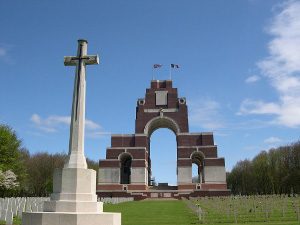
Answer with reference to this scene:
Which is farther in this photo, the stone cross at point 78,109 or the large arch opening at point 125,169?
the large arch opening at point 125,169

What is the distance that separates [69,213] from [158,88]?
1931 inches

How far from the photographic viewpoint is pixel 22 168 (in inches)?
1656

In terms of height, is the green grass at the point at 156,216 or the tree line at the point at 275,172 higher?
the tree line at the point at 275,172

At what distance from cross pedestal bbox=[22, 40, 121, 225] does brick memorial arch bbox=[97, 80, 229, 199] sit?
3946 centimetres

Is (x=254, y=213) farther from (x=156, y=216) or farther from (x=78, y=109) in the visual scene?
(x=78, y=109)

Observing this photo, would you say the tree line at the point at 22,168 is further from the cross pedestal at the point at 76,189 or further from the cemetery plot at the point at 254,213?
the cross pedestal at the point at 76,189

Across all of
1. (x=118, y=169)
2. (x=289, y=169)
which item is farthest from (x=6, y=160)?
(x=289, y=169)

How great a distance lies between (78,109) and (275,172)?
5335 cm

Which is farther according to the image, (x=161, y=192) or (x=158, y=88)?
(x=158, y=88)

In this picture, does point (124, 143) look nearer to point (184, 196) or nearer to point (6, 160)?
point (184, 196)

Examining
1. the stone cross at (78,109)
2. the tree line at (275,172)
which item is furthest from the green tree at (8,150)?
the tree line at (275,172)

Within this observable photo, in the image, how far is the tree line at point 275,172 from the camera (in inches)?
2110

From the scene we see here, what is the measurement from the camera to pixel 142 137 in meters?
52.8

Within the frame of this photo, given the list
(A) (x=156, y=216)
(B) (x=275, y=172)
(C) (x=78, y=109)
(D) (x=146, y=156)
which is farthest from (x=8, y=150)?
(B) (x=275, y=172)
